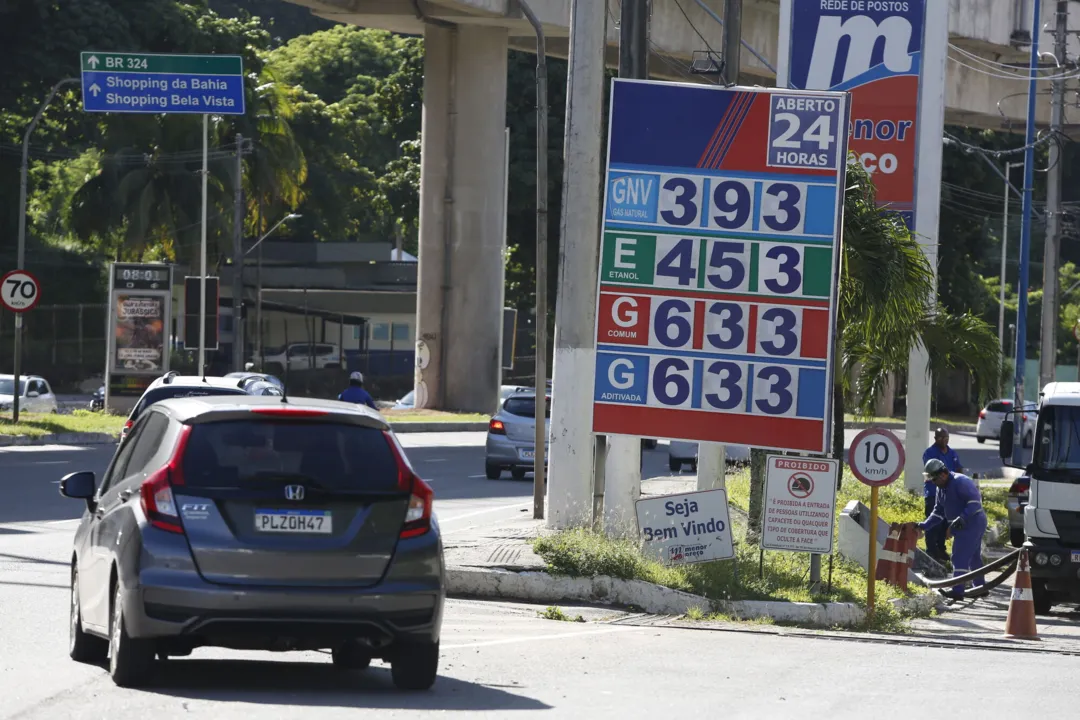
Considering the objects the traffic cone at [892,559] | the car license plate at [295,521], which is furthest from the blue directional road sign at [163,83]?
the car license plate at [295,521]

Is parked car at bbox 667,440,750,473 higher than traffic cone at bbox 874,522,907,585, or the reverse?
traffic cone at bbox 874,522,907,585

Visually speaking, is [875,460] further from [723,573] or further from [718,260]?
[718,260]

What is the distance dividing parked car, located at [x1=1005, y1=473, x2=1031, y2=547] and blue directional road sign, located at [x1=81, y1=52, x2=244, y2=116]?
59.0 ft

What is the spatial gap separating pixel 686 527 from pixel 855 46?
11955 mm

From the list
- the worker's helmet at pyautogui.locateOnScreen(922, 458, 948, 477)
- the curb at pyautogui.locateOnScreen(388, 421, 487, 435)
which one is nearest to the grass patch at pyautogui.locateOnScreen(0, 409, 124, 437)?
the curb at pyautogui.locateOnScreen(388, 421, 487, 435)

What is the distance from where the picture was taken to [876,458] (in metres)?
15.9

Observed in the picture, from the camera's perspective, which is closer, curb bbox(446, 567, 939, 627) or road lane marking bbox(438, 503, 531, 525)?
curb bbox(446, 567, 939, 627)

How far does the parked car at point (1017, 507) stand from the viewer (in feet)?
78.8

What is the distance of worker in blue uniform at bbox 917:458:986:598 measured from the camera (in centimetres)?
1967

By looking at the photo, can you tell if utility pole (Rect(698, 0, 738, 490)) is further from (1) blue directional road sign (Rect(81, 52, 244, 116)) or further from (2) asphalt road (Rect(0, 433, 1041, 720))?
(1) blue directional road sign (Rect(81, 52, 244, 116))

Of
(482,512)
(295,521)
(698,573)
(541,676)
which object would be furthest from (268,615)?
(482,512)

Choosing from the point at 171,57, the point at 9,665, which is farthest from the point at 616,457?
the point at 171,57

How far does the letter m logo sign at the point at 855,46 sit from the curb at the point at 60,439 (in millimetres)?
16198

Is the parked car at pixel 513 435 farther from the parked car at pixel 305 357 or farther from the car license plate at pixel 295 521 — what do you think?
the parked car at pixel 305 357
